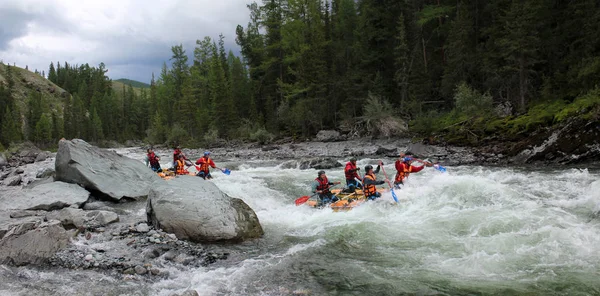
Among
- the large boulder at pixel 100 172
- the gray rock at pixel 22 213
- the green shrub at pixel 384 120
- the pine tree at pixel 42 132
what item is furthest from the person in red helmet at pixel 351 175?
the pine tree at pixel 42 132

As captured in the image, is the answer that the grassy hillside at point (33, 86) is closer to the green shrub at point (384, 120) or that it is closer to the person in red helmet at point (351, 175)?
the green shrub at point (384, 120)

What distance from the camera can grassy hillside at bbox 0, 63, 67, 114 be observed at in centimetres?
10867

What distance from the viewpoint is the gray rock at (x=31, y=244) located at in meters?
6.08

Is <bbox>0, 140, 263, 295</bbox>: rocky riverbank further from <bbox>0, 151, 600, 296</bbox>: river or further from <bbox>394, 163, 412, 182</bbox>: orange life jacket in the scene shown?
<bbox>394, 163, 412, 182</bbox>: orange life jacket

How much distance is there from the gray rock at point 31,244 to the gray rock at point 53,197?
375cm

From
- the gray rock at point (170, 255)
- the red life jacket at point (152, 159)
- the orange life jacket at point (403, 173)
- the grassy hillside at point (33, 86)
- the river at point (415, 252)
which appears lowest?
the river at point (415, 252)

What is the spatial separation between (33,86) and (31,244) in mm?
133643

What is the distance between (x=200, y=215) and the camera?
778 cm

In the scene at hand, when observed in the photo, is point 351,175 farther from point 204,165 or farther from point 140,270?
point 140,270

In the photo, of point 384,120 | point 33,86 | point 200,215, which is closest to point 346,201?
point 200,215

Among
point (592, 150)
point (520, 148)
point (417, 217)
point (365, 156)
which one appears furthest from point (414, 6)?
point (417, 217)

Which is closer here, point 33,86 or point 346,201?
point 346,201

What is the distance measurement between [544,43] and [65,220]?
26.6 meters

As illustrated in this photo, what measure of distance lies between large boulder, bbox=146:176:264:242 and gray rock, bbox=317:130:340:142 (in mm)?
23592
